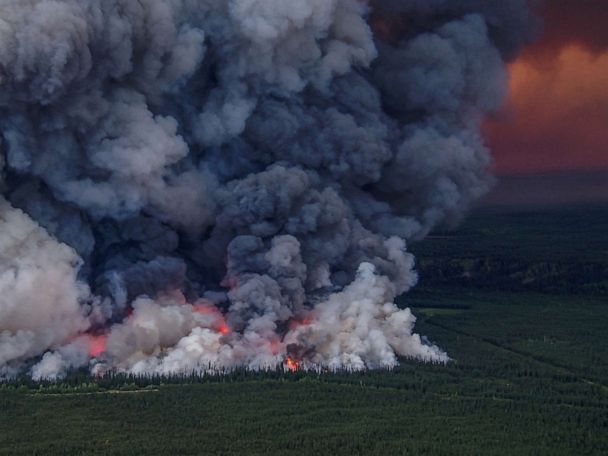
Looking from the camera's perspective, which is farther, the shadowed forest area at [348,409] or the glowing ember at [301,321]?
the glowing ember at [301,321]

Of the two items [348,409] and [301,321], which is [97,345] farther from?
[348,409]

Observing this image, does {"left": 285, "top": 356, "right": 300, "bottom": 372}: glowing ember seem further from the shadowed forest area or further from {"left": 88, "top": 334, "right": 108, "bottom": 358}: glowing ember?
{"left": 88, "top": 334, "right": 108, "bottom": 358}: glowing ember

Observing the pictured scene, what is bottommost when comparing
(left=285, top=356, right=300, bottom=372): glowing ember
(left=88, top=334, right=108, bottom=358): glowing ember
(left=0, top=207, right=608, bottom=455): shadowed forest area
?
(left=0, top=207, right=608, bottom=455): shadowed forest area

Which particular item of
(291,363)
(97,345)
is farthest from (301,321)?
(97,345)

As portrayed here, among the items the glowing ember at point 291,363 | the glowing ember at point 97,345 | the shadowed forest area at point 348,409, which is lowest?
the shadowed forest area at point 348,409

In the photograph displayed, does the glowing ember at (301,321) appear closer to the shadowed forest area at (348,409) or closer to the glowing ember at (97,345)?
the shadowed forest area at (348,409)

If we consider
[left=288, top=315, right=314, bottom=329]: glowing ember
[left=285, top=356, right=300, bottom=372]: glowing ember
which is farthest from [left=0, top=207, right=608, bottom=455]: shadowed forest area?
[left=288, top=315, right=314, bottom=329]: glowing ember

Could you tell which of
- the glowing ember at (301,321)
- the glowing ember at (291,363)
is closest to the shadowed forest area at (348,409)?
the glowing ember at (291,363)

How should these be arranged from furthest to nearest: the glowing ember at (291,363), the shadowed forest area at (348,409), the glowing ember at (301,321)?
1. the glowing ember at (301,321)
2. the glowing ember at (291,363)
3. the shadowed forest area at (348,409)
